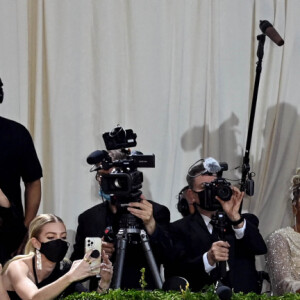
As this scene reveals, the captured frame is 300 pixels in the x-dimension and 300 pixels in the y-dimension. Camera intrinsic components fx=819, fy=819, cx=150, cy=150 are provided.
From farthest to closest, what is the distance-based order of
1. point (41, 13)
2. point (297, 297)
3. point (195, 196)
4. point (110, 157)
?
point (41, 13), point (195, 196), point (110, 157), point (297, 297)

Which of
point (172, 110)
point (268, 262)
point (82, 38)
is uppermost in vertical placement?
point (82, 38)

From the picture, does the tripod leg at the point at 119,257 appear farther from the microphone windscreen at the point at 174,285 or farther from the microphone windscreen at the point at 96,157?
the microphone windscreen at the point at 174,285

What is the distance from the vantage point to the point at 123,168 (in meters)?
3.59

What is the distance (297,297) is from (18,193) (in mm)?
1554

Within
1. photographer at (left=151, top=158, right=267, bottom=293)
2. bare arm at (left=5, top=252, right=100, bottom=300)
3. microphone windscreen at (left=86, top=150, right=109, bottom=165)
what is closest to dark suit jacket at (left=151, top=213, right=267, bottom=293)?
photographer at (left=151, top=158, right=267, bottom=293)

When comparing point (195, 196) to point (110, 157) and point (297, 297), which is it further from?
point (297, 297)

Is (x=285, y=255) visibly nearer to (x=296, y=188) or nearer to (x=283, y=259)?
(x=283, y=259)

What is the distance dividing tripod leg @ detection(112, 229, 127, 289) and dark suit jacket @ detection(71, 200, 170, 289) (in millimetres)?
111

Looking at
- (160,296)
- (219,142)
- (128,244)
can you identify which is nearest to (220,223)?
(128,244)

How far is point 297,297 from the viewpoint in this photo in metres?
2.87

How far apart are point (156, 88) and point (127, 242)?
133 centimetres

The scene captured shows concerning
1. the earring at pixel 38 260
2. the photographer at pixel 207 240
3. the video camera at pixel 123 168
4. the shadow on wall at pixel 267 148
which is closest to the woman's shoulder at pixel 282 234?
the photographer at pixel 207 240

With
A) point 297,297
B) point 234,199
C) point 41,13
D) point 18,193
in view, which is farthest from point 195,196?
point 41,13

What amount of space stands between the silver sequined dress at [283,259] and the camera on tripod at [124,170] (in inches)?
34.1
